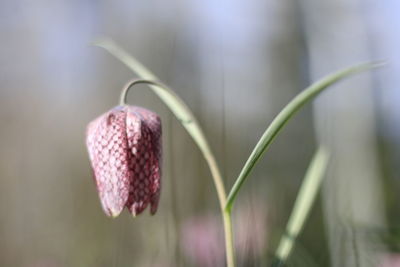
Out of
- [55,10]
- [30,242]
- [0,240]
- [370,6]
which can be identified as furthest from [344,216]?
[55,10]

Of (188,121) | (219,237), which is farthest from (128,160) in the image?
(219,237)

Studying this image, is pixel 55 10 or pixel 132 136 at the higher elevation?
pixel 55 10

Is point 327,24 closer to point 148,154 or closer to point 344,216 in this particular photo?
point 344,216

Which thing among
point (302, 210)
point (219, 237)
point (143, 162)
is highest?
point (143, 162)

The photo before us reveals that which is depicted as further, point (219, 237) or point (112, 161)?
point (219, 237)

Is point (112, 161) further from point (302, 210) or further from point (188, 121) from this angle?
point (302, 210)

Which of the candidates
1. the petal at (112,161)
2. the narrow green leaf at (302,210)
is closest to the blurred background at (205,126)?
the narrow green leaf at (302,210)

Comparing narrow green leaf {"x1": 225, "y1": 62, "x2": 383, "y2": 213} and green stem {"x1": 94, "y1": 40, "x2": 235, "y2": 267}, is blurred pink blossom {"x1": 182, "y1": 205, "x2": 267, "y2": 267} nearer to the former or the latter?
green stem {"x1": 94, "y1": 40, "x2": 235, "y2": 267}
